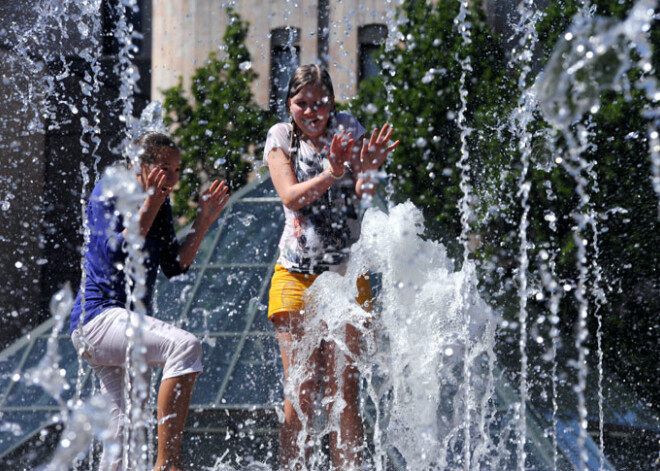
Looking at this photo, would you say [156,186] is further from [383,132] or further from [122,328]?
[383,132]

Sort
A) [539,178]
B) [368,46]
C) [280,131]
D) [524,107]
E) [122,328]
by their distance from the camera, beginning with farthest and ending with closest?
1. [368,46]
2. [524,107]
3. [539,178]
4. [280,131]
5. [122,328]

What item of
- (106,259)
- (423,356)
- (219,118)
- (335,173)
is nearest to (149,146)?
(106,259)

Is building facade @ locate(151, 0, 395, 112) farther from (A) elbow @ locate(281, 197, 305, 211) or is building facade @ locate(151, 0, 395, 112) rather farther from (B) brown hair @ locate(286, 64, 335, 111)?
(A) elbow @ locate(281, 197, 305, 211)

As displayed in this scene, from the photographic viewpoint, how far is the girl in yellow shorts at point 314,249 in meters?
3.28

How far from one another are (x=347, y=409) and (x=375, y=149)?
947 millimetres

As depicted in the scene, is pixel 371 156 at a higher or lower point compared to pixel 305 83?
lower

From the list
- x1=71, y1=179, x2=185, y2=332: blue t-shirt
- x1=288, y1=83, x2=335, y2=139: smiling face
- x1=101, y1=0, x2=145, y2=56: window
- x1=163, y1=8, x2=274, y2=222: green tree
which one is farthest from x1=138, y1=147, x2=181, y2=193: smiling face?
x1=101, y1=0, x2=145, y2=56: window

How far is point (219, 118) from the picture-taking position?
16562mm

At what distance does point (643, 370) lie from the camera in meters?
9.66

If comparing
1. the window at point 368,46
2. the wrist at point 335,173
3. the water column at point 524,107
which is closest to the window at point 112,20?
the window at point 368,46

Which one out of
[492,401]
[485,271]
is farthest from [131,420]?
[485,271]

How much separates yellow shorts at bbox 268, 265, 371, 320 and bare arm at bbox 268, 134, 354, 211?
0.86ft

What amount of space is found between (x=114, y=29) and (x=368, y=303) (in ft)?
54.7

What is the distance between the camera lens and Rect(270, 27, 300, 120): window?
17625 millimetres
